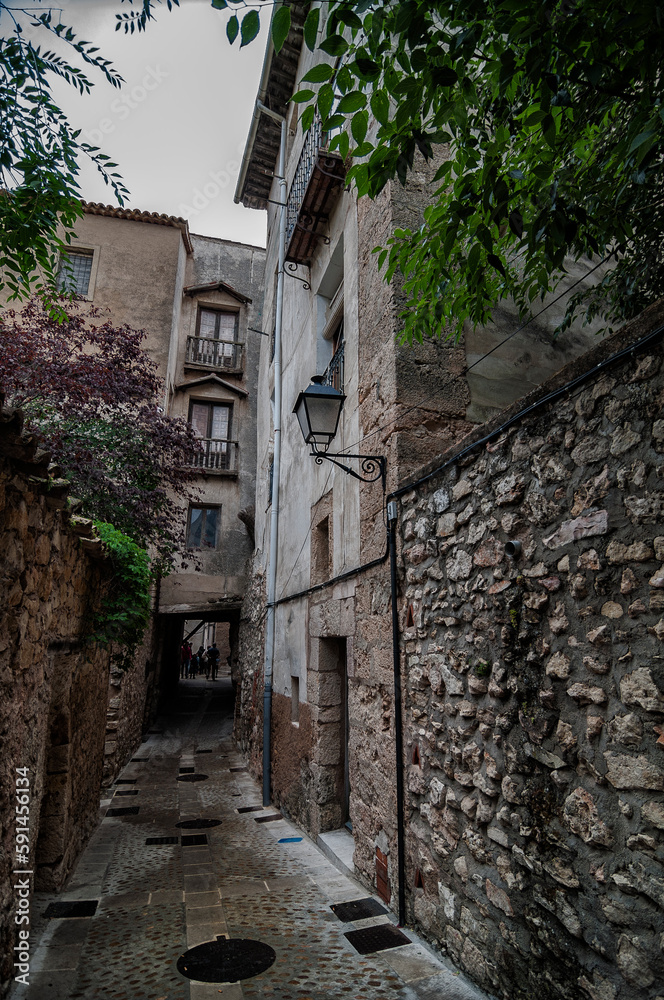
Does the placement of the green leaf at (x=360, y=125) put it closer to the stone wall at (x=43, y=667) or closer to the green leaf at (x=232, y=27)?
the green leaf at (x=232, y=27)

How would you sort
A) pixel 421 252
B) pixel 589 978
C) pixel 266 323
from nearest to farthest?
pixel 589 978 → pixel 421 252 → pixel 266 323

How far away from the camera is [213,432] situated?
1535cm

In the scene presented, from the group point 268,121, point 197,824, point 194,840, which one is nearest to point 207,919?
point 194,840

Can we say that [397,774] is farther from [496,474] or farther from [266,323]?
[266,323]

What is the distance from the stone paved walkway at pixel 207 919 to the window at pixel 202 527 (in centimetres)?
728

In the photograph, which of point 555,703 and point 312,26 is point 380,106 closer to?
point 312,26

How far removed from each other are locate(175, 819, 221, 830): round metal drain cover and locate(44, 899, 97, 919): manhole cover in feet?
7.48

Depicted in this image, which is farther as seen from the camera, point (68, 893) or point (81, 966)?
point (68, 893)

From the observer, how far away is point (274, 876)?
4949 millimetres

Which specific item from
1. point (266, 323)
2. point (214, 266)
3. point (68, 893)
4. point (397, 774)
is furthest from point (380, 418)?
point (214, 266)

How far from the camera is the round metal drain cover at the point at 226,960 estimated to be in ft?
10.6

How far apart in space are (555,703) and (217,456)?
13289 mm

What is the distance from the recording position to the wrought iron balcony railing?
14.8 meters

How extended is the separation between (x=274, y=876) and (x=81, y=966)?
74.6 inches
